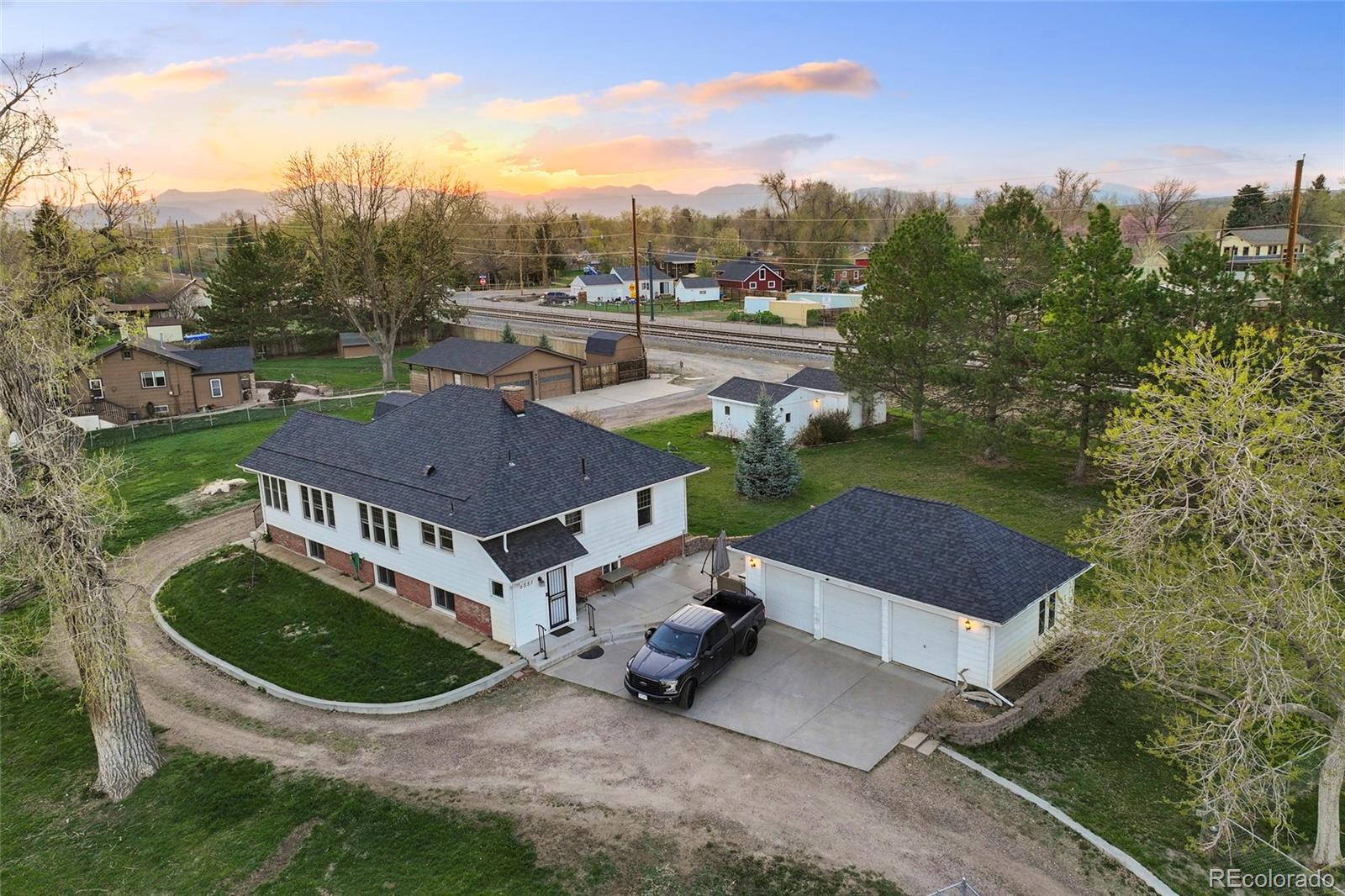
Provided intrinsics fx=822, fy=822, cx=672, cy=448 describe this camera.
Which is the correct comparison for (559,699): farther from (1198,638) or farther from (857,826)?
(1198,638)

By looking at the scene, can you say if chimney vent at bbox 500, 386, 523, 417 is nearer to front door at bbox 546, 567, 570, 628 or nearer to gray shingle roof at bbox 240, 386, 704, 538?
gray shingle roof at bbox 240, 386, 704, 538

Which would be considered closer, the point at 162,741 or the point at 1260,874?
the point at 1260,874

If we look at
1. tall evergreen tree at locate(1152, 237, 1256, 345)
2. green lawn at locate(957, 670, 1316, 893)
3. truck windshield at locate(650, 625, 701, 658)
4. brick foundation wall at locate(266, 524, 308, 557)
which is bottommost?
green lawn at locate(957, 670, 1316, 893)

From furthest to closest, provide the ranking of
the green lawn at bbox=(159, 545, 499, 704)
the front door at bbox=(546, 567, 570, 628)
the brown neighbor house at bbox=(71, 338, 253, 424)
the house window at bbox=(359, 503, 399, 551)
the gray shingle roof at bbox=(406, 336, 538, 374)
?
the gray shingle roof at bbox=(406, 336, 538, 374)
the brown neighbor house at bbox=(71, 338, 253, 424)
the house window at bbox=(359, 503, 399, 551)
the front door at bbox=(546, 567, 570, 628)
the green lawn at bbox=(159, 545, 499, 704)

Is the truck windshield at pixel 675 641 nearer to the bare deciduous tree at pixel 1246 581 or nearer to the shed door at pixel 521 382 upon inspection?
the bare deciduous tree at pixel 1246 581

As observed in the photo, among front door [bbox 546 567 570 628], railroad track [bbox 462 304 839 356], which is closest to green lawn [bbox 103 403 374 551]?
front door [bbox 546 567 570 628]

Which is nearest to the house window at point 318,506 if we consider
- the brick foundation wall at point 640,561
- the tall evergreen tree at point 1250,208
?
the brick foundation wall at point 640,561

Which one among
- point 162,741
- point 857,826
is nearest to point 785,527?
point 857,826
